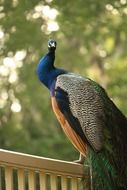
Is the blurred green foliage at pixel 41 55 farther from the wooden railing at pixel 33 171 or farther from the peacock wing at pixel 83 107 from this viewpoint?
the wooden railing at pixel 33 171

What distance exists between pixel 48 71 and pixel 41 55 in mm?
3687

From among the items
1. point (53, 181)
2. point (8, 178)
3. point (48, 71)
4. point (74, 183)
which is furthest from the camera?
point (48, 71)

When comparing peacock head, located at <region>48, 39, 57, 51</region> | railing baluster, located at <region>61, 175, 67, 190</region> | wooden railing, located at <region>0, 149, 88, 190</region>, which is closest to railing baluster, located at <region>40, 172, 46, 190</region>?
wooden railing, located at <region>0, 149, 88, 190</region>

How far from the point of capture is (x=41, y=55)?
7.60m

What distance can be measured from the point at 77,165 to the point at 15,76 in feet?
17.3

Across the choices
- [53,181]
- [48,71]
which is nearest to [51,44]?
[48,71]

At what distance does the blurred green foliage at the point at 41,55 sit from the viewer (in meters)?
6.19

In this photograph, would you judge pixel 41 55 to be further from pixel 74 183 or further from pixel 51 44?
pixel 74 183

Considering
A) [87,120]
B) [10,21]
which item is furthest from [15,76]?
[87,120]

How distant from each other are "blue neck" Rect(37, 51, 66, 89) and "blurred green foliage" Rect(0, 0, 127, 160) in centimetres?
175

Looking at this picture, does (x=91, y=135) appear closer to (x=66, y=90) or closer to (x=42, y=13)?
(x=66, y=90)

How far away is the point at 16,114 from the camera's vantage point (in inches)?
380

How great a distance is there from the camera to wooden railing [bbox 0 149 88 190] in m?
2.71

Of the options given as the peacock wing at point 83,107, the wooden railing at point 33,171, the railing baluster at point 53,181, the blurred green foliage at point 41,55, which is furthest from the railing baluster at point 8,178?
the blurred green foliage at point 41,55
